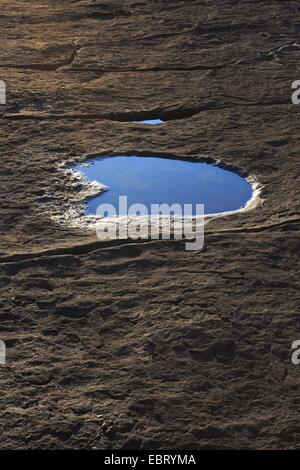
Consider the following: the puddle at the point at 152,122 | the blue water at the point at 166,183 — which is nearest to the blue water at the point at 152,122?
the puddle at the point at 152,122

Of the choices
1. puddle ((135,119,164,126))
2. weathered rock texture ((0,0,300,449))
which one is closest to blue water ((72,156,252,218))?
weathered rock texture ((0,0,300,449))

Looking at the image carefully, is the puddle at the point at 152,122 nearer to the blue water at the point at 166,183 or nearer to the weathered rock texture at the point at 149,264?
the weathered rock texture at the point at 149,264

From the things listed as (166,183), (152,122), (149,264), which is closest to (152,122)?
(152,122)

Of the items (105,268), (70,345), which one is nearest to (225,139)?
(105,268)

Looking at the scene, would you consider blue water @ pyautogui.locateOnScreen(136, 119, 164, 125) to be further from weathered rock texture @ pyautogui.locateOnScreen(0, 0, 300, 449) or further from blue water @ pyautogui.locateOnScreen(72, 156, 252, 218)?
blue water @ pyautogui.locateOnScreen(72, 156, 252, 218)

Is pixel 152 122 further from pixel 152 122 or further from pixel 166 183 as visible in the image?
pixel 166 183
